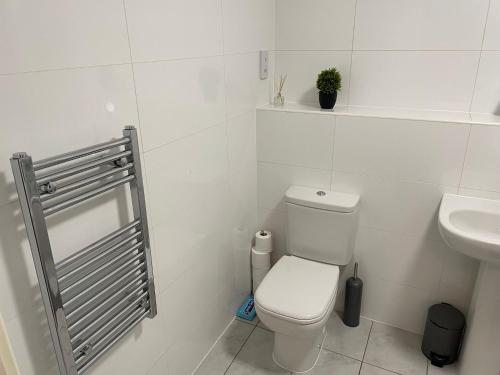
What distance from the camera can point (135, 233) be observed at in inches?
48.8

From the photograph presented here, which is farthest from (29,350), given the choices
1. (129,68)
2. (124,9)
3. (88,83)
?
(124,9)

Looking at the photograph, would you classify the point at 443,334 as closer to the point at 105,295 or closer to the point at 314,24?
the point at 105,295

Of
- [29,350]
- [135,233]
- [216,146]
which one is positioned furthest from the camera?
[216,146]

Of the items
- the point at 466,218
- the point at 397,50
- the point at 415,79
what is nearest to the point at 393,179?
the point at 466,218

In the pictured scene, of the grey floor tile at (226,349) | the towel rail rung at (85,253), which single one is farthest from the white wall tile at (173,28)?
the grey floor tile at (226,349)

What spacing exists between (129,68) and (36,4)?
1.06 ft

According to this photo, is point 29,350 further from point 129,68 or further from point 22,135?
point 129,68

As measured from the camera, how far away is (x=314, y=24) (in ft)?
6.66

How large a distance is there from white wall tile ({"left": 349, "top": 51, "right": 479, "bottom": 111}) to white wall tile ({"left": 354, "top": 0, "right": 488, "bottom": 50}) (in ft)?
0.13

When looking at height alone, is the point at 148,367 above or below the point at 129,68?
below

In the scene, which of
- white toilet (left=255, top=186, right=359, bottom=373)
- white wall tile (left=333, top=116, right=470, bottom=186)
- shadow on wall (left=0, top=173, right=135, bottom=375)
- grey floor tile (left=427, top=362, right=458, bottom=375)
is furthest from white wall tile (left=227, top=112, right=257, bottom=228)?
grey floor tile (left=427, top=362, right=458, bottom=375)

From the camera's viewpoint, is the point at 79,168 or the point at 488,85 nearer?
the point at 79,168

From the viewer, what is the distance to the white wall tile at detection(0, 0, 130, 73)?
0.85m

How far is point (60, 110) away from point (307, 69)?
148 cm
